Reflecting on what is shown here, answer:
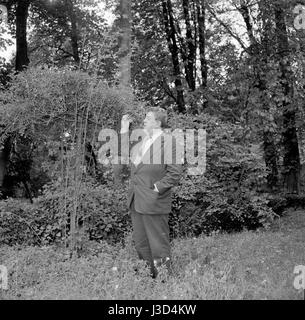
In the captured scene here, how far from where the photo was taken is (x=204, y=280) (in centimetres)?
437

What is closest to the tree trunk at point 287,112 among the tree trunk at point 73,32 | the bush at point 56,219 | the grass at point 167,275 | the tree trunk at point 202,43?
the tree trunk at point 202,43

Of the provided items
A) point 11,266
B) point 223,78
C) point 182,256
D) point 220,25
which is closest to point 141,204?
point 182,256

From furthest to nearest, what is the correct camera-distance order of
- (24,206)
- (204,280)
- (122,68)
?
(122,68)
(24,206)
(204,280)

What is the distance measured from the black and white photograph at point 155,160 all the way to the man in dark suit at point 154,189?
2cm

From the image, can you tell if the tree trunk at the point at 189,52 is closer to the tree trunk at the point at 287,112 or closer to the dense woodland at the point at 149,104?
the dense woodland at the point at 149,104

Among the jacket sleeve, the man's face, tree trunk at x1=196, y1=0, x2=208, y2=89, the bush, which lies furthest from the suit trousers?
tree trunk at x1=196, y1=0, x2=208, y2=89

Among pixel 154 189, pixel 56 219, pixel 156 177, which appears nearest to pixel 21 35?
pixel 56 219

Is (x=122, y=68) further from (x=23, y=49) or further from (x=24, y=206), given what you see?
(x=23, y=49)

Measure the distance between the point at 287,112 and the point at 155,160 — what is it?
770 centimetres

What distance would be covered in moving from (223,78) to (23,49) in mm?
6264

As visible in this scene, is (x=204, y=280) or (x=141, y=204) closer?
(x=204, y=280)

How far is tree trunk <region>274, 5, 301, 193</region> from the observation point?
11211 mm

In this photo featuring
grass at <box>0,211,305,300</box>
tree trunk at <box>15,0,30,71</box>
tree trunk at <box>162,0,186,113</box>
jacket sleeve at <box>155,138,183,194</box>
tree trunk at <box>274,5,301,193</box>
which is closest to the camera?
grass at <box>0,211,305,300</box>

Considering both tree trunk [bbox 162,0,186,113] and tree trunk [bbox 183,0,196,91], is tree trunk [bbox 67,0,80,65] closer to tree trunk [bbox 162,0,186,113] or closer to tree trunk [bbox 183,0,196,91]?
tree trunk [bbox 162,0,186,113]
